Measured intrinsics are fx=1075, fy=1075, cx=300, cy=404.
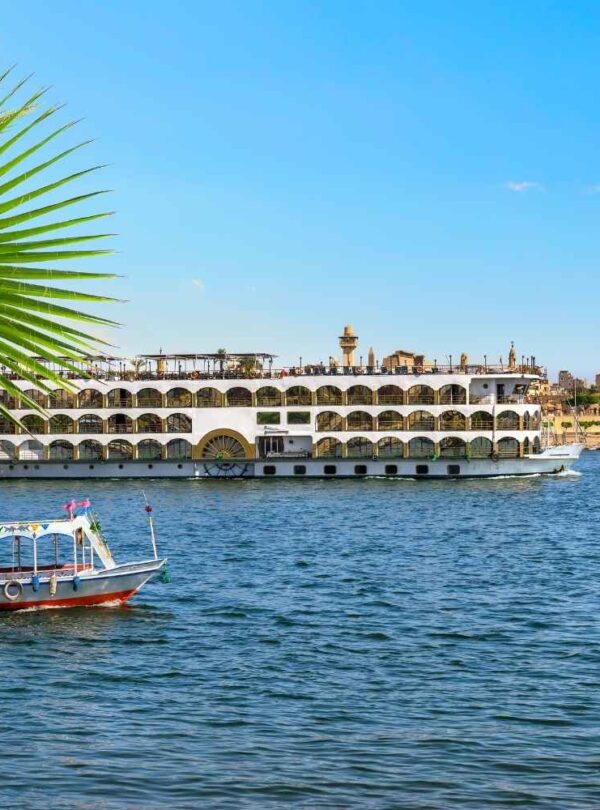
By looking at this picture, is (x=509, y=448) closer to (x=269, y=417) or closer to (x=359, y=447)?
(x=359, y=447)

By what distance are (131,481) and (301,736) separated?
232 feet

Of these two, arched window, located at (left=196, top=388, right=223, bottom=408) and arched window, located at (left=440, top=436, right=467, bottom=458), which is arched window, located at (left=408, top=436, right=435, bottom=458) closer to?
arched window, located at (left=440, top=436, right=467, bottom=458)

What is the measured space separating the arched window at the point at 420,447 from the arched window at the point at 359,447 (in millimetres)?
3315

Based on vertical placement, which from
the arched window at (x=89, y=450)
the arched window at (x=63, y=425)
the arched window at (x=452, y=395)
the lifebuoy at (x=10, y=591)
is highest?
the arched window at (x=452, y=395)

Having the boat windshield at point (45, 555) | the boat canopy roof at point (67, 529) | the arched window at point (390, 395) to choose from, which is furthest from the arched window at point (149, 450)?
the boat canopy roof at point (67, 529)

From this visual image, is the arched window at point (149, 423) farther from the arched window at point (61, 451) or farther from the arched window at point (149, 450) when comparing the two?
the arched window at point (61, 451)

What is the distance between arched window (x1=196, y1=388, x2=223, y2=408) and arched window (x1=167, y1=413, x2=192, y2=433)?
168cm

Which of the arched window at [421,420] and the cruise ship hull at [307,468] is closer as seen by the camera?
the cruise ship hull at [307,468]

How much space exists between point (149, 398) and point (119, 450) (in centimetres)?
520

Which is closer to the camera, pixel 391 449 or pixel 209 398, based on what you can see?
pixel 391 449

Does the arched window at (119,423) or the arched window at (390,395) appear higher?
the arched window at (390,395)

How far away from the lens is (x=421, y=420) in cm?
8875

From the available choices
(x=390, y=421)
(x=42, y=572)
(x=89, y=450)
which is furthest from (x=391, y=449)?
(x=42, y=572)

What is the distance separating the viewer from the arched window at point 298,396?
8994cm
